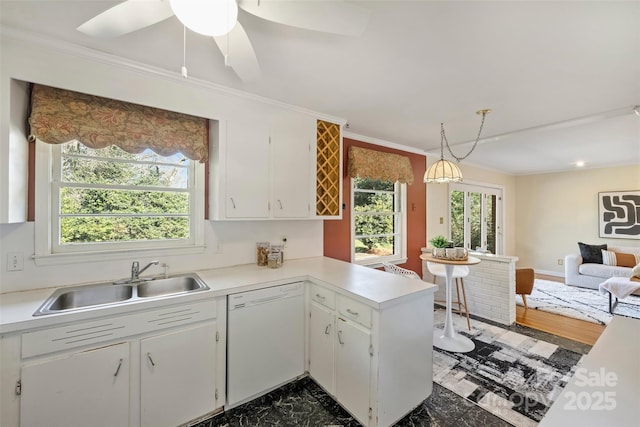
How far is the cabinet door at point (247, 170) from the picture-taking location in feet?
7.27

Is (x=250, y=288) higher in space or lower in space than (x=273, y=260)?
lower

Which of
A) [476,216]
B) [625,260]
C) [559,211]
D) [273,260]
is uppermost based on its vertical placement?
[559,211]

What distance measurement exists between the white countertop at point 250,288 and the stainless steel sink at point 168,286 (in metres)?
0.07

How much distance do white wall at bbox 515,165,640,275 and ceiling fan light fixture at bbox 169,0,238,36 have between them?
7.46 meters

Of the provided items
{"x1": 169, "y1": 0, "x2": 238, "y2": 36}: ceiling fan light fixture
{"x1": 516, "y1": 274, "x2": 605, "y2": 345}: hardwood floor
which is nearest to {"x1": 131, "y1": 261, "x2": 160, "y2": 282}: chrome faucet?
{"x1": 169, "y1": 0, "x2": 238, "y2": 36}: ceiling fan light fixture

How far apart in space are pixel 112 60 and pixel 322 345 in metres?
2.43

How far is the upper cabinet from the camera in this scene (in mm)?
2207

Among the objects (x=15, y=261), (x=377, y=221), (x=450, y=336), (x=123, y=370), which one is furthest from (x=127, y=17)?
(x=450, y=336)

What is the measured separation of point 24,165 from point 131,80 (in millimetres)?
844

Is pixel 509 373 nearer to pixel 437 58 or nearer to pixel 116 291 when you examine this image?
pixel 437 58

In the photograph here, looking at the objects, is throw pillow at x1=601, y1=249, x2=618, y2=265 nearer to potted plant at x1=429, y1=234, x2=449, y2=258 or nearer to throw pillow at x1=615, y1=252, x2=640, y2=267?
throw pillow at x1=615, y1=252, x2=640, y2=267

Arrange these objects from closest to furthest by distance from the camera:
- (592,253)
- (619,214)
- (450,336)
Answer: (450,336), (592,253), (619,214)

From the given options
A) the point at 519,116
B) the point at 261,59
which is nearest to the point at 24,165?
the point at 261,59

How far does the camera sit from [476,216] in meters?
5.44
